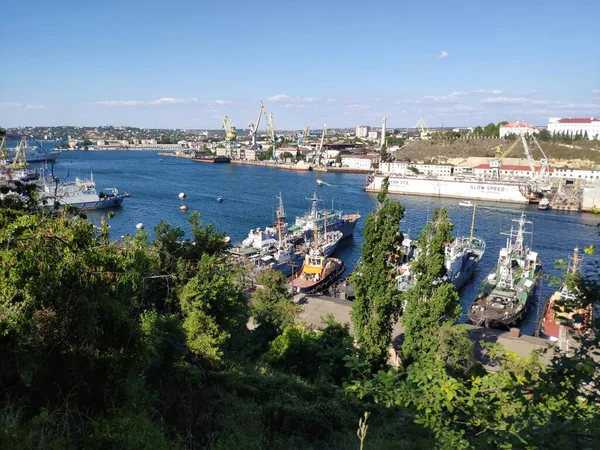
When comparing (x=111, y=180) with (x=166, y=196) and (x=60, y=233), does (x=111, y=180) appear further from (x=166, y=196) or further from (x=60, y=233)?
(x=60, y=233)

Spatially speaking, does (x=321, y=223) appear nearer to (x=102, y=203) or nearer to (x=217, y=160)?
(x=102, y=203)

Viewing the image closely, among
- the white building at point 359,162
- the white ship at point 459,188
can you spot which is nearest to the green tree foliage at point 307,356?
the white ship at point 459,188

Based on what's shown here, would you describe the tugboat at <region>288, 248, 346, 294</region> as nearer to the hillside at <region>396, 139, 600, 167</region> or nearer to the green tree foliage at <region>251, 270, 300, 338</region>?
the green tree foliage at <region>251, 270, 300, 338</region>

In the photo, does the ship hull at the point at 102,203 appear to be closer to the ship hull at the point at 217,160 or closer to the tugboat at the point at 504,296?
the tugboat at the point at 504,296

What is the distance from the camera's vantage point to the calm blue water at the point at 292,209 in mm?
16127

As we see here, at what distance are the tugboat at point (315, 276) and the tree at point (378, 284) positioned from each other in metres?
5.55

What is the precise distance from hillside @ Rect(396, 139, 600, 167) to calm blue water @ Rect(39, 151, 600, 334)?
13.1 m

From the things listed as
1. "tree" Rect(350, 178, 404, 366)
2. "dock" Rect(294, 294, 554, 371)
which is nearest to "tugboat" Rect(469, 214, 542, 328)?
"dock" Rect(294, 294, 554, 371)

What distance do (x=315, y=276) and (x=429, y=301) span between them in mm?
6609

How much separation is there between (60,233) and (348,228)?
1602 cm

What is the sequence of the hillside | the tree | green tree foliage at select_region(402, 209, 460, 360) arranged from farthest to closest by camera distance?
the hillside, the tree, green tree foliage at select_region(402, 209, 460, 360)

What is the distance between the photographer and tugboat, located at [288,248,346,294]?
11.3 metres

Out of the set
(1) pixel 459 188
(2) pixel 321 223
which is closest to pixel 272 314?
(2) pixel 321 223

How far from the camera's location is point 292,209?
22734 mm
